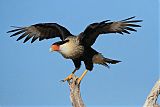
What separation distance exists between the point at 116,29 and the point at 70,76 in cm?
159

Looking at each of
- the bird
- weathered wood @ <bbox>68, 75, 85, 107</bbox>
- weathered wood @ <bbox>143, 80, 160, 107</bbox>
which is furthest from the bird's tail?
weathered wood @ <bbox>143, 80, 160, 107</bbox>

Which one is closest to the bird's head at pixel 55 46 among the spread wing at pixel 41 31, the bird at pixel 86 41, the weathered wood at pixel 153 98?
the bird at pixel 86 41

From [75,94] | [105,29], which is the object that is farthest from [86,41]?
[75,94]

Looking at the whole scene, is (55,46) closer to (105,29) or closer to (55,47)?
(55,47)

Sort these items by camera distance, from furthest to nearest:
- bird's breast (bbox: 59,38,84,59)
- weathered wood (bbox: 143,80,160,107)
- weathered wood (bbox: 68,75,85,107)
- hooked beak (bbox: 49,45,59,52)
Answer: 1. bird's breast (bbox: 59,38,84,59)
2. hooked beak (bbox: 49,45,59,52)
3. weathered wood (bbox: 68,75,85,107)
4. weathered wood (bbox: 143,80,160,107)

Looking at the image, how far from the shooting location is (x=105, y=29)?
8055 mm

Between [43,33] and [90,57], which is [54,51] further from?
[43,33]

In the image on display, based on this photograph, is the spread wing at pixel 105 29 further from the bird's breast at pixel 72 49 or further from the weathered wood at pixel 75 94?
the weathered wood at pixel 75 94

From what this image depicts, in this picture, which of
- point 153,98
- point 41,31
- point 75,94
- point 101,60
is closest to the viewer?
point 153,98

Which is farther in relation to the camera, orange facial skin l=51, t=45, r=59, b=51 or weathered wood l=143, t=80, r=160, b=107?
orange facial skin l=51, t=45, r=59, b=51

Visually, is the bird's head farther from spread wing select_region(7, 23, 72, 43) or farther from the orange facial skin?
spread wing select_region(7, 23, 72, 43)

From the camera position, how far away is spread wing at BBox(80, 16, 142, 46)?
25.8 feet

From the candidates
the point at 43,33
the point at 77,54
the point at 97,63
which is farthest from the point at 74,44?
the point at 43,33

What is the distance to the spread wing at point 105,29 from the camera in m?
7.87
